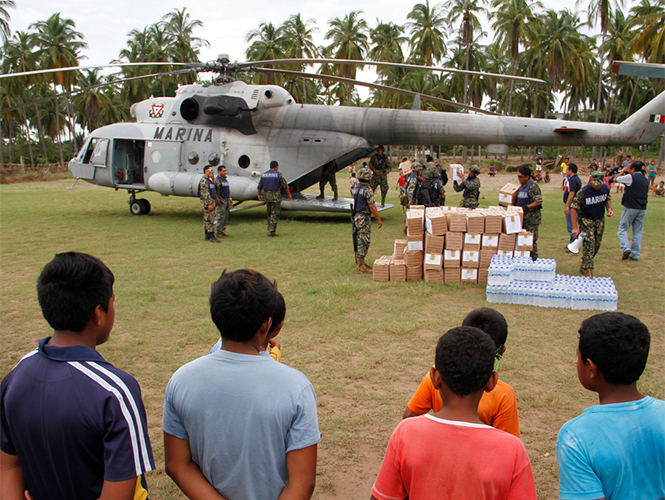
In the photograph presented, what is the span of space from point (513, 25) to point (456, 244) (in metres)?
40.2

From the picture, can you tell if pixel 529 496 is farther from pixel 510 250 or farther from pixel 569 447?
pixel 510 250

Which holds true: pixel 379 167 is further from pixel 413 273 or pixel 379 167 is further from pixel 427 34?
pixel 427 34

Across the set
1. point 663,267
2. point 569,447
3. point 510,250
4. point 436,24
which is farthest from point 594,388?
point 436,24

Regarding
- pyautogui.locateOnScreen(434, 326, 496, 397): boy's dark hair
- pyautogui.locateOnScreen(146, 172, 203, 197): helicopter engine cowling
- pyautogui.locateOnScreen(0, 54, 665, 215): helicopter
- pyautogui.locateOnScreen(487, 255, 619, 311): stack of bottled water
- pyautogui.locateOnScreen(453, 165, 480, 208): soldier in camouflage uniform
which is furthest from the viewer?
pyautogui.locateOnScreen(146, 172, 203, 197): helicopter engine cowling

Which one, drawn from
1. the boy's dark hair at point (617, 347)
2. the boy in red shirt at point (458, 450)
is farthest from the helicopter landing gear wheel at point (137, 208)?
the boy's dark hair at point (617, 347)

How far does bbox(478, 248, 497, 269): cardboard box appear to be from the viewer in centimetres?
784

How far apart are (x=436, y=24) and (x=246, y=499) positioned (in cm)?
5099

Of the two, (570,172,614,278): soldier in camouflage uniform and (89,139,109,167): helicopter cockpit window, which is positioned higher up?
(89,139,109,167): helicopter cockpit window

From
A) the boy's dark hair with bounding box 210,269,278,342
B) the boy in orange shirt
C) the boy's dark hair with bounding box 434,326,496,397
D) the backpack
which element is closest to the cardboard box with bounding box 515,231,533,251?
the backpack

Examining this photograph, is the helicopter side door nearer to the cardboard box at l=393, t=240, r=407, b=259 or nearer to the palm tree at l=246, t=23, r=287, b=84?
the cardboard box at l=393, t=240, r=407, b=259

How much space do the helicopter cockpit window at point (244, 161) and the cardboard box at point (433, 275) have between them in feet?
24.5

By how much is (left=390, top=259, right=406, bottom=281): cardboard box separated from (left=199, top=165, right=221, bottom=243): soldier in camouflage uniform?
194 inches

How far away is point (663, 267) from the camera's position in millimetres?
8820

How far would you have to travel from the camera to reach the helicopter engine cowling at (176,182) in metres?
13.3
